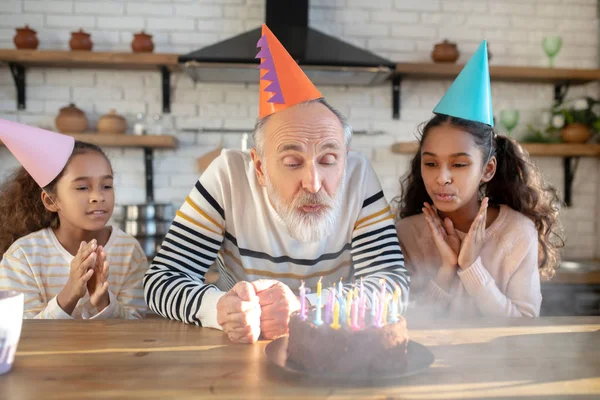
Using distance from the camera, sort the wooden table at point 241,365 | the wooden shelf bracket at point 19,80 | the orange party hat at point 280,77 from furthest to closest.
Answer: the wooden shelf bracket at point 19,80, the orange party hat at point 280,77, the wooden table at point 241,365

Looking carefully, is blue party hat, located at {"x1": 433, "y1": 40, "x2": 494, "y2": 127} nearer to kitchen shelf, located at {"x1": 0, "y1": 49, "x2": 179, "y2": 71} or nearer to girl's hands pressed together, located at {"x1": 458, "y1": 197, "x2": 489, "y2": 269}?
girl's hands pressed together, located at {"x1": 458, "y1": 197, "x2": 489, "y2": 269}

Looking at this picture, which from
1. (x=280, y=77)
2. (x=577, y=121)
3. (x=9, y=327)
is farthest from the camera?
(x=577, y=121)

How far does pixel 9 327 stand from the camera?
0.77 meters

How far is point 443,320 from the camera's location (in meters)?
1.10

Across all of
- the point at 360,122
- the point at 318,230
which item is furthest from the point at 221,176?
the point at 360,122

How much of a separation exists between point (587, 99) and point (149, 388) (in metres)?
3.32

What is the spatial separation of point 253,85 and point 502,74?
148cm

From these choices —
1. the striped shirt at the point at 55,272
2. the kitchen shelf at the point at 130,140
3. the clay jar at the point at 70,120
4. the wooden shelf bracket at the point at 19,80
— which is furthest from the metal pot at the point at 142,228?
the striped shirt at the point at 55,272

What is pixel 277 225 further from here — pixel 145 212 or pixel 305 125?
pixel 145 212

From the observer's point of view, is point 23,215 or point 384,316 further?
point 23,215

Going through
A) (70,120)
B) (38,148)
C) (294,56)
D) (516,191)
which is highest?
(294,56)

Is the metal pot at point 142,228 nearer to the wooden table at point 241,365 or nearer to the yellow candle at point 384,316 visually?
the wooden table at point 241,365

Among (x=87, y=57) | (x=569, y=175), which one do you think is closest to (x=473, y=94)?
(x=87, y=57)

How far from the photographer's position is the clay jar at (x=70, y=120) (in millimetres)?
3004
